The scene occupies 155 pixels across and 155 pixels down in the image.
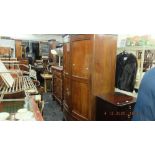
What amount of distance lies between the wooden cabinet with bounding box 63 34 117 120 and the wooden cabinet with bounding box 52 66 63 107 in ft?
2.58

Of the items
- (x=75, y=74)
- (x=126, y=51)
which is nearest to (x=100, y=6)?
(x=126, y=51)

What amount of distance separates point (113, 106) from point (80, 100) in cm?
42

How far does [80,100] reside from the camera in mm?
1777

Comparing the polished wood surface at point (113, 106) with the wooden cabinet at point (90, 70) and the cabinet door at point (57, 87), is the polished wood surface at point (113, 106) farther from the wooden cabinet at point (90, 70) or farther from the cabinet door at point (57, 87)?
the cabinet door at point (57, 87)

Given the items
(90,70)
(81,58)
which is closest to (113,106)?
(90,70)

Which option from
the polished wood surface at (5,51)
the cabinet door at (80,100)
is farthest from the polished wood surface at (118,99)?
the polished wood surface at (5,51)

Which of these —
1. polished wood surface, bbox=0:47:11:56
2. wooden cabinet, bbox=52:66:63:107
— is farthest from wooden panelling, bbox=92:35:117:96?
wooden cabinet, bbox=52:66:63:107

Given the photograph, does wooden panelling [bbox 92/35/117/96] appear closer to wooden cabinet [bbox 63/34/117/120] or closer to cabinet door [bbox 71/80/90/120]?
wooden cabinet [bbox 63/34/117/120]

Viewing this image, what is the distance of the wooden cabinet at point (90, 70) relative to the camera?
1568 mm

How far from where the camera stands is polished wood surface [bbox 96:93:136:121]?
4.54ft

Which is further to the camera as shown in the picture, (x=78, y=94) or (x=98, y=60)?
(x=78, y=94)
